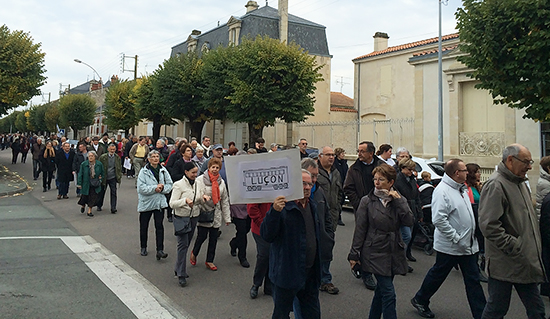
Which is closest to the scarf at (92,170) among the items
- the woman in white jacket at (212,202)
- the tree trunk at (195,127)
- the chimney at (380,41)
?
the woman in white jacket at (212,202)

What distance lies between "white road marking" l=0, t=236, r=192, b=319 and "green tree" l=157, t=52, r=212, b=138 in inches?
814

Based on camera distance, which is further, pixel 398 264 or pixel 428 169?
pixel 428 169

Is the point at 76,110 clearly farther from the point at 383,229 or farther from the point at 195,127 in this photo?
the point at 383,229

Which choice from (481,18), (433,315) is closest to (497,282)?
(433,315)

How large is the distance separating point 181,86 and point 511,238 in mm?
26367

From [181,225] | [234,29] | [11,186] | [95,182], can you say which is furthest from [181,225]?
[234,29]

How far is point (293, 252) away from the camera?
350cm

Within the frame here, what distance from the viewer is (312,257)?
3621mm

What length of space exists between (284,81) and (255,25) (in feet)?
38.0

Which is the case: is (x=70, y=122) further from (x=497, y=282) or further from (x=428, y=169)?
(x=497, y=282)

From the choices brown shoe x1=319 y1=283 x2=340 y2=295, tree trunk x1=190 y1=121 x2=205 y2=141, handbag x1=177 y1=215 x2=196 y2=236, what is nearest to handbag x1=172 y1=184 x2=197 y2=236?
handbag x1=177 y1=215 x2=196 y2=236

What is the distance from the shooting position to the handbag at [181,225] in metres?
5.75

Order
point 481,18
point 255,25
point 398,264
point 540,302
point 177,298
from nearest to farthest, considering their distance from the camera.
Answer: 1. point 540,302
2. point 398,264
3. point 177,298
4. point 481,18
5. point 255,25

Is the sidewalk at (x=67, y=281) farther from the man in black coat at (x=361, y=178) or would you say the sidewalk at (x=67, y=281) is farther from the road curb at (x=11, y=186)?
the road curb at (x=11, y=186)
